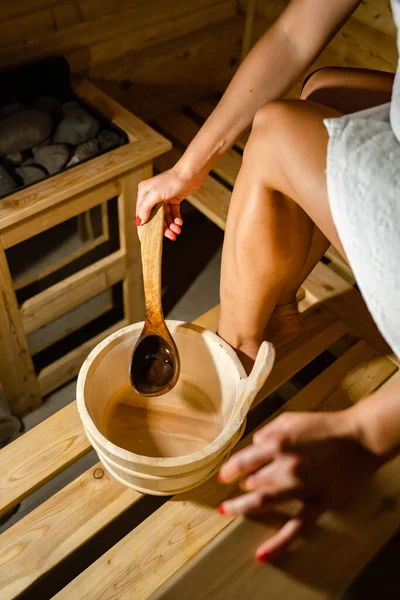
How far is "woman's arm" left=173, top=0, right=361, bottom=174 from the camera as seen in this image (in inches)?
33.5

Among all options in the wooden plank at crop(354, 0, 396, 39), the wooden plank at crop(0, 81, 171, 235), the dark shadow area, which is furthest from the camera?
the dark shadow area

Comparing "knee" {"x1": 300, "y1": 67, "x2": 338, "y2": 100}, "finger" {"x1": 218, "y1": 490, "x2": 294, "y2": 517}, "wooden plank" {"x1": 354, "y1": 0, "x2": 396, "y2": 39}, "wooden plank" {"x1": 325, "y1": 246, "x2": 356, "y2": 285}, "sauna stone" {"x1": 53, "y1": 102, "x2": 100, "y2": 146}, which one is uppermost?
"knee" {"x1": 300, "y1": 67, "x2": 338, "y2": 100}

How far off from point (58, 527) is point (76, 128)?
0.90 m

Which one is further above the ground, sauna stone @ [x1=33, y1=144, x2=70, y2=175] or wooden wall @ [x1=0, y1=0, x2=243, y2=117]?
wooden wall @ [x1=0, y1=0, x2=243, y2=117]

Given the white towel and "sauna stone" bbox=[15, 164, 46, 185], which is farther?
"sauna stone" bbox=[15, 164, 46, 185]

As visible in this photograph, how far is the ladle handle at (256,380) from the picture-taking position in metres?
0.79

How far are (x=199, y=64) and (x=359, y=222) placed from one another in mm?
1368

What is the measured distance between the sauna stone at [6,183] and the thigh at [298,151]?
0.60 m

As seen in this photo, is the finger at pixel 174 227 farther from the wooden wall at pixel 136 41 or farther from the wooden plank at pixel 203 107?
the wooden plank at pixel 203 107

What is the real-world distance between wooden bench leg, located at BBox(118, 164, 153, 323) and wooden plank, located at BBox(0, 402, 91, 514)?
57cm

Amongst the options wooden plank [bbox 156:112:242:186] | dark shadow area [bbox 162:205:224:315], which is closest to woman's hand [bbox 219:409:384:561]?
wooden plank [bbox 156:112:242:186]

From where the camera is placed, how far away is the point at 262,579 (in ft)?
2.65

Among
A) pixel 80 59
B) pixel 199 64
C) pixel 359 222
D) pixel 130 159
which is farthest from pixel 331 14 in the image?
pixel 199 64

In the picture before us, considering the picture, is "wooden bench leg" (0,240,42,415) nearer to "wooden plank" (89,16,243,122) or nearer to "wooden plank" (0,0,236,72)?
"wooden plank" (0,0,236,72)
